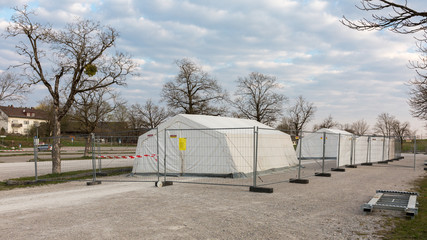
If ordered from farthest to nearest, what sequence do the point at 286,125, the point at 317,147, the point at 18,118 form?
1. the point at 18,118
2. the point at 286,125
3. the point at 317,147

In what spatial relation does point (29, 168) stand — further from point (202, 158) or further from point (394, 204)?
point (394, 204)

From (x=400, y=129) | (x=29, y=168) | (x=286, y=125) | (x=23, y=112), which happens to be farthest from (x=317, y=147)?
(x=23, y=112)

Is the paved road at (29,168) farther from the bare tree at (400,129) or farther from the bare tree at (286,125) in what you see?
the bare tree at (400,129)

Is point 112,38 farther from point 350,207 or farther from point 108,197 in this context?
point 350,207

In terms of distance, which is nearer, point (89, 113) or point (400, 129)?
point (89, 113)

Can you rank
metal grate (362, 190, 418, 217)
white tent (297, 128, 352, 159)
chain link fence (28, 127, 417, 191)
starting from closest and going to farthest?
metal grate (362, 190, 418, 217)
chain link fence (28, 127, 417, 191)
white tent (297, 128, 352, 159)

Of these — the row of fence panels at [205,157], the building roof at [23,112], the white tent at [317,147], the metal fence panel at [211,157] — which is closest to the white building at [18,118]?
the building roof at [23,112]

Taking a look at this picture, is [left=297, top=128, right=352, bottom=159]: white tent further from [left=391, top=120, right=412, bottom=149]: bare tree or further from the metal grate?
[left=391, top=120, right=412, bottom=149]: bare tree

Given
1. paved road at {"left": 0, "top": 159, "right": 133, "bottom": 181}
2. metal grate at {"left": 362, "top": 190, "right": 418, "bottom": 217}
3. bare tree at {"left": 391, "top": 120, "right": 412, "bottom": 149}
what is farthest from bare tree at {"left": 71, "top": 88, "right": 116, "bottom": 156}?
bare tree at {"left": 391, "top": 120, "right": 412, "bottom": 149}

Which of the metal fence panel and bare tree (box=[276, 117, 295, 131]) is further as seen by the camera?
bare tree (box=[276, 117, 295, 131])

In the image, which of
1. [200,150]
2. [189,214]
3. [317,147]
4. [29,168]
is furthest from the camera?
[317,147]

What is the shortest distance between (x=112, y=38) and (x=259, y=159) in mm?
10400

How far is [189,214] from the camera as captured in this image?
738 cm

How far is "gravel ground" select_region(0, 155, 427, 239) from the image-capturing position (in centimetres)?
590
